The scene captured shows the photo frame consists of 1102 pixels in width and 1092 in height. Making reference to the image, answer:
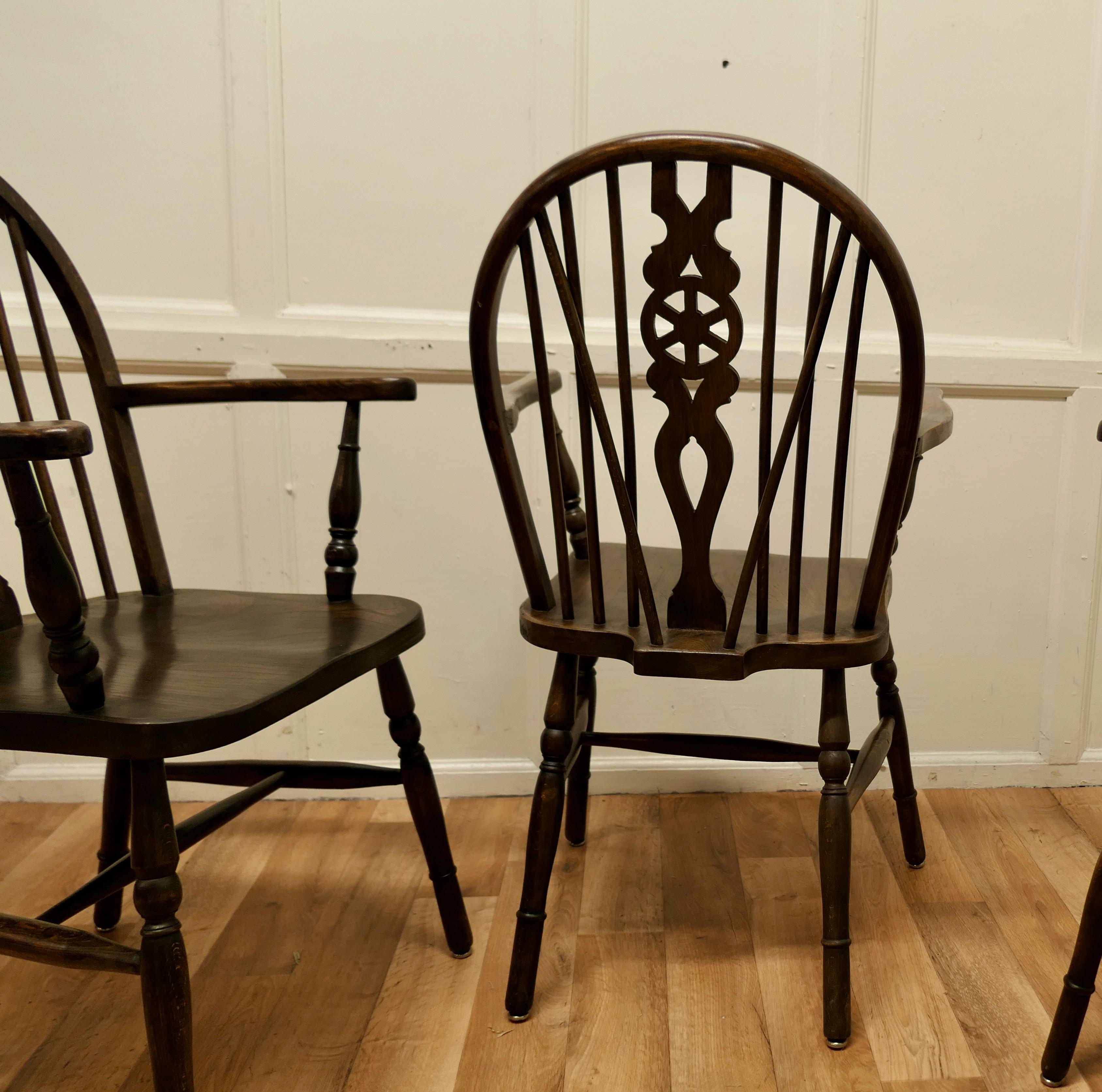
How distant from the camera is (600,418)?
1.03 metres

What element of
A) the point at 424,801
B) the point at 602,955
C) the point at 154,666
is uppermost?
the point at 154,666

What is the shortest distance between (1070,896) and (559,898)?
0.79 meters

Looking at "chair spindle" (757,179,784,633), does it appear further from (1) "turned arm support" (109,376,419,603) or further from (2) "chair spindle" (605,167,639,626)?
(1) "turned arm support" (109,376,419,603)

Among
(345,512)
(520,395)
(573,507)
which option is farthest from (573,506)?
(345,512)

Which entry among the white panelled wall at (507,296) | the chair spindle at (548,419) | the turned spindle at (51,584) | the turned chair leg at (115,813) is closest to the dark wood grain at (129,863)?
the turned chair leg at (115,813)

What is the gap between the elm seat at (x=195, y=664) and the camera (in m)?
0.88

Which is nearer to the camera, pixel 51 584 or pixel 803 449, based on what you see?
pixel 51 584

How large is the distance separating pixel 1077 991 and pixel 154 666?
3.48 ft

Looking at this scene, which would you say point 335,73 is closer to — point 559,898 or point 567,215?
point 567,215

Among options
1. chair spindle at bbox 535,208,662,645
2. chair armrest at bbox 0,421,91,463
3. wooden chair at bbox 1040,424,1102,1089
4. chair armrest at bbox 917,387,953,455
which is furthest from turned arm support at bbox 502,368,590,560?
wooden chair at bbox 1040,424,1102,1089

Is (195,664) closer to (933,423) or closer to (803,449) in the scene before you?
(803,449)

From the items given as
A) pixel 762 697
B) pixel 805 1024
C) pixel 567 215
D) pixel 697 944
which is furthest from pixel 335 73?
pixel 805 1024

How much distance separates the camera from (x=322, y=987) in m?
1.28

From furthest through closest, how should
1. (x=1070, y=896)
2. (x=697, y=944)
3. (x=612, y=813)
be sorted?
(x=612, y=813)
(x=1070, y=896)
(x=697, y=944)
